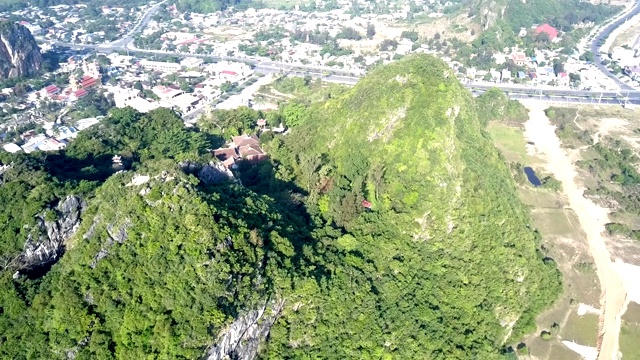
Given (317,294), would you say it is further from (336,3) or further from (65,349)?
(336,3)

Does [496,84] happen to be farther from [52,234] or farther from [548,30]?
[52,234]

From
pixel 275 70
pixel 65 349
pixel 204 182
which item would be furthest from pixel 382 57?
pixel 65 349

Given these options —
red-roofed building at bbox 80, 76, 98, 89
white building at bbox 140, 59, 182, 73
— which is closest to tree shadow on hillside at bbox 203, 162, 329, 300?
red-roofed building at bbox 80, 76, 98, 89

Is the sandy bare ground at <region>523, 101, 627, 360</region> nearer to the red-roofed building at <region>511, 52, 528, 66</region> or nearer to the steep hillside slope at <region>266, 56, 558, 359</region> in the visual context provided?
the steep hillside slope at <region>266, 56, 558, 359</region>

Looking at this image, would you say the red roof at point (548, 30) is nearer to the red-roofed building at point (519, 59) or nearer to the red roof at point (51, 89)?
the red-roofed building at point (519, 59)

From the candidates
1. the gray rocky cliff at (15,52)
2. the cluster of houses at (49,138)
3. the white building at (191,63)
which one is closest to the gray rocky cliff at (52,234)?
the cluster of houses at (49,138)

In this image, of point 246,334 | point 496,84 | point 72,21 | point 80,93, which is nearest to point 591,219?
point 246,334

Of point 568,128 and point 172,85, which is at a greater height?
point 568,128
